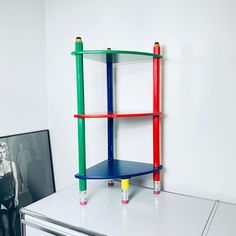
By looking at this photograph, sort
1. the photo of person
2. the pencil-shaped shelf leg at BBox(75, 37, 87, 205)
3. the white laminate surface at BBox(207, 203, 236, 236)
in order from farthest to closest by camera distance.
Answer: the photo of person, the pencil-shaped shelf leg at BBox(75, 37, 87, 205), the white laminate surface at BBox(207, 203, 236, 236)

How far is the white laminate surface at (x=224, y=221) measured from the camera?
1048mm

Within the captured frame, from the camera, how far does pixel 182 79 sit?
140 cm

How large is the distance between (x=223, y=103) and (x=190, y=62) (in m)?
0.29

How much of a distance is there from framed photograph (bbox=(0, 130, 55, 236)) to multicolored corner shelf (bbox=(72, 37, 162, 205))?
0.55 meters

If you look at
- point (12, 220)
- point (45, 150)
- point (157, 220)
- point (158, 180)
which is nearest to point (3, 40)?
point (45, 150)

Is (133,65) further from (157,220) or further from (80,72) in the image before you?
(157,220)

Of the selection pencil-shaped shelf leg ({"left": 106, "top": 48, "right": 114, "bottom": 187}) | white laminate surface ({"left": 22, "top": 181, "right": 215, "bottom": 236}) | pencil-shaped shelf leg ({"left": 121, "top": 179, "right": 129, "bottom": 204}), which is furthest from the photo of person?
pencil-shaped shelf leg ({"left": 121, "top": 179, "right": 129, "bottom": 204})

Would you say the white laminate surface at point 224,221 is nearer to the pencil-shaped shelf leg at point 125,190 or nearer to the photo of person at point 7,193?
the pencil-shaped shelf leg at point 125,190

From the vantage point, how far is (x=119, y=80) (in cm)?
161

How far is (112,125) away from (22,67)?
0.76 meters

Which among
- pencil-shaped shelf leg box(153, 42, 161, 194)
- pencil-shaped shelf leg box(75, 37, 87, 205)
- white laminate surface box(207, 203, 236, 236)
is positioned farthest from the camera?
pencil-shaped shelf leg box(153, 42, 161, 194)

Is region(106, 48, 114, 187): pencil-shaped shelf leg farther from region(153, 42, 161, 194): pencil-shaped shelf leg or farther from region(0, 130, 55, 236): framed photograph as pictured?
region(0, 130, 55, 236): framed photograph

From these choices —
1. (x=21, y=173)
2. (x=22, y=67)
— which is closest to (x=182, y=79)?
(x=22, y=67)

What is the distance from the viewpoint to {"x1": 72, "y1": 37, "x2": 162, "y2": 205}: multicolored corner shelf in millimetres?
1231
